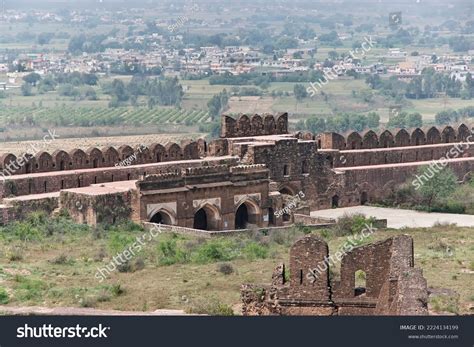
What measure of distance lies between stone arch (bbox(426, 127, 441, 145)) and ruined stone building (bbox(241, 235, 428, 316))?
21520 mm

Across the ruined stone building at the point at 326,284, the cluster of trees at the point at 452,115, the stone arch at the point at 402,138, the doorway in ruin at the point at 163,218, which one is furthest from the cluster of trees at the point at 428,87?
the ruined stone building at the point at 326,284

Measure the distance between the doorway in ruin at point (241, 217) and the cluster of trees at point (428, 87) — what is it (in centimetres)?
6854

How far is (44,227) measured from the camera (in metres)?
32.2

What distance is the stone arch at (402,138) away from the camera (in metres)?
42.0

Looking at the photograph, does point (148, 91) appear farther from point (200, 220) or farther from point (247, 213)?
point (200, 220)

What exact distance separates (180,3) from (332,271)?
16480cm

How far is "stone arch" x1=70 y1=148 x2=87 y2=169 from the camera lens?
35.3 meters

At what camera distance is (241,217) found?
36.2 m

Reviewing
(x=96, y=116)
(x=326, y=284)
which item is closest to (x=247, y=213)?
(x=326, y=284)

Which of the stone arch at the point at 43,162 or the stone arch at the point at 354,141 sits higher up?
the stone arch at the point at 43,162

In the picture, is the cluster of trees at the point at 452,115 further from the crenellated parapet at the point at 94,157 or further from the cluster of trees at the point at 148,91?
the crenellated parapet at the point at 94,157

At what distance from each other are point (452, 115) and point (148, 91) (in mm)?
29316

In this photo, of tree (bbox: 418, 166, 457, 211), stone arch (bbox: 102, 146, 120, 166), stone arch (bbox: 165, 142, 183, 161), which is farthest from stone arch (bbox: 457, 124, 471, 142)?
stone arch (bbox: 102, 146, 120, 166)

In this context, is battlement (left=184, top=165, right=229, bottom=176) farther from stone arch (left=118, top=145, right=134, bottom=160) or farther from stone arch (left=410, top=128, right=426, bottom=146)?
stone arch (left=410, top=128, right=426, bottom=146)
